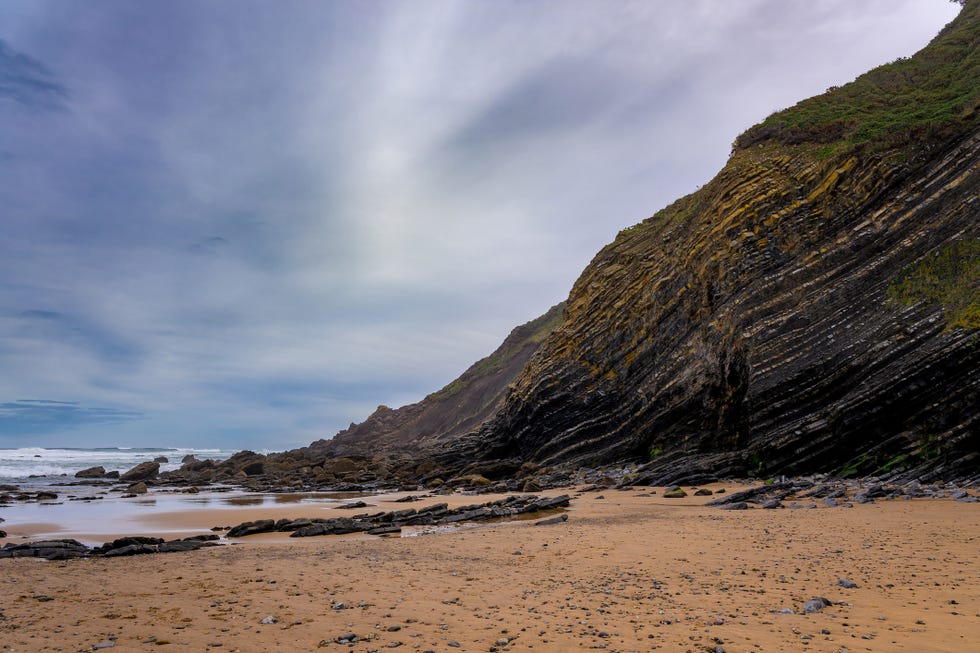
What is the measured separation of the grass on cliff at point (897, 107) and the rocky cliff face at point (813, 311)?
0.44ft

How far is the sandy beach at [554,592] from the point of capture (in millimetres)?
6094

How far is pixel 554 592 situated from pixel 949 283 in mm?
20312

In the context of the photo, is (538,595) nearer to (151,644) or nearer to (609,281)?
(151,644)

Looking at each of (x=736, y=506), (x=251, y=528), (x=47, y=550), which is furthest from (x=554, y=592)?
(x=47, y=550)

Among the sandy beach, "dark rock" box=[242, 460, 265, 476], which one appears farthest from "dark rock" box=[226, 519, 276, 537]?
"dark rock" box=[242, 460, 265, 476]

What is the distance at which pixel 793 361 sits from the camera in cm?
2288

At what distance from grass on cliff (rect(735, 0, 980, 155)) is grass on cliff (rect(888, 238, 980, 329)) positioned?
7473mm

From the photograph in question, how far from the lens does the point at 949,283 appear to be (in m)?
19.8

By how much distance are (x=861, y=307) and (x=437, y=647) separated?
22.7 metres

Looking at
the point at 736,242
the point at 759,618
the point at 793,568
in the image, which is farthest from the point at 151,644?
the point at 736,242

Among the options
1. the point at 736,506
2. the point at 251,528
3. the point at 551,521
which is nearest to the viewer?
the point at 551,521

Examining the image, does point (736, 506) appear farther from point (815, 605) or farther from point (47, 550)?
point (47, 550)

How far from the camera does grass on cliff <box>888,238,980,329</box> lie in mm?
18767

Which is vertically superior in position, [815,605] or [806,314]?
[806,314]
